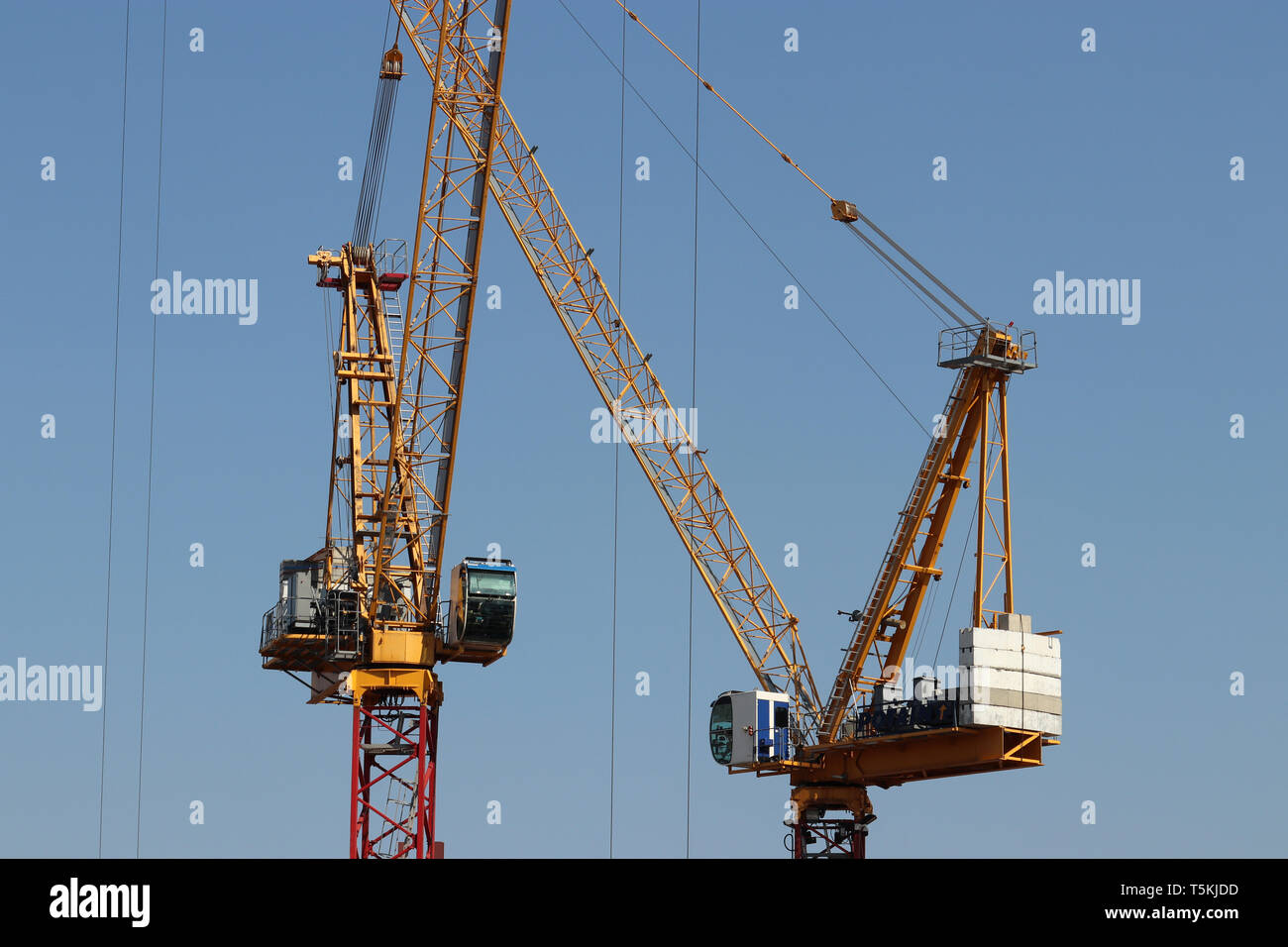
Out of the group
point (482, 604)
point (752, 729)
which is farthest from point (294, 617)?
point (752, 729)

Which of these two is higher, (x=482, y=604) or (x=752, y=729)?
(x=482, y=604)

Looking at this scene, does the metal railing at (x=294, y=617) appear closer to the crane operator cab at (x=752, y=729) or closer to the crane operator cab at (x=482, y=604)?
the crane operator cab at (x=482, y=604)

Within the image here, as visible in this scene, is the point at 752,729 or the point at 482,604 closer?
the point at 482,604

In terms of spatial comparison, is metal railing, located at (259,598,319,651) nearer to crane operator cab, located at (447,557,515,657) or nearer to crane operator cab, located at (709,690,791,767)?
crane operator cab, located at (447,557,515,657)

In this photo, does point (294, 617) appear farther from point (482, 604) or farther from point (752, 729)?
point (752, 729)

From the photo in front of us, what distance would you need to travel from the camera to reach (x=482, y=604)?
125062mm

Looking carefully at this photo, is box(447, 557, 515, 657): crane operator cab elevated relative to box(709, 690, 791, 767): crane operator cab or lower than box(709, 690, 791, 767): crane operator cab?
elevated

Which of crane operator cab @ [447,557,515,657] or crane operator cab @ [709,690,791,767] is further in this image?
crane operator cab @ [709,690,791,767]


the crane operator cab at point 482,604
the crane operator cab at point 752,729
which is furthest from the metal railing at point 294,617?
the crane operator cab at point 752,729

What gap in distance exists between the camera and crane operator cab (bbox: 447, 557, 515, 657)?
409 ft

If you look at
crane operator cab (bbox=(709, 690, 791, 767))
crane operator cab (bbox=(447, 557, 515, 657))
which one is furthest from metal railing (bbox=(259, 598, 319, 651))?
crane operator cab (bbox=(709, 690, 791, 767))
